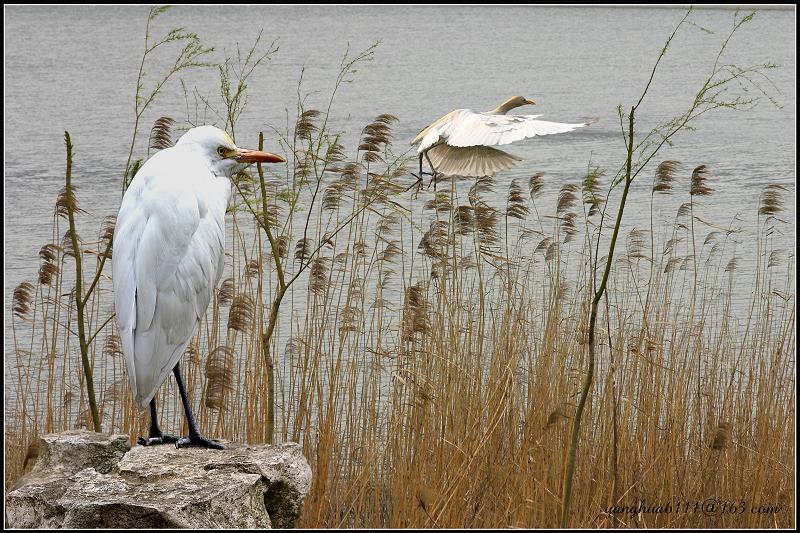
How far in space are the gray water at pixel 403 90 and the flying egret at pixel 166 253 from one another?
2235 mm

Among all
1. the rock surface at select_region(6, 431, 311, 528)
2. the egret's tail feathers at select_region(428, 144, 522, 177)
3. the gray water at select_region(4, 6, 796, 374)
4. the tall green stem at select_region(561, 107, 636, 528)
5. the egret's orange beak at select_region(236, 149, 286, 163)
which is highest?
the gray water at select_region(4, 6, 796, 374)

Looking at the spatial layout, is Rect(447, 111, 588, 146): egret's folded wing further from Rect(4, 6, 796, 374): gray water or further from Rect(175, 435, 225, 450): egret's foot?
Rect(4, 6, 796, 374): gray water

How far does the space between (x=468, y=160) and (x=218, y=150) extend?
734mm

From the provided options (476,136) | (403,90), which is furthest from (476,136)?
(403,90)

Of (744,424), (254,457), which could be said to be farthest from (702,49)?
(254,457)

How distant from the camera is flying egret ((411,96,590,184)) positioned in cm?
254

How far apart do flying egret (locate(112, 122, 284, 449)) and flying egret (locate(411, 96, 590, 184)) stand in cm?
46

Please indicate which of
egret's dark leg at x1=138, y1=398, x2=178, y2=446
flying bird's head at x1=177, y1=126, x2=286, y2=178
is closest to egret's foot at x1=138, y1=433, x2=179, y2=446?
egret's dark leg at x1=138, y1=398, x2=178, y2=446

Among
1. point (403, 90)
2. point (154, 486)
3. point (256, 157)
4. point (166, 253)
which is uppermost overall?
point (403, 90)

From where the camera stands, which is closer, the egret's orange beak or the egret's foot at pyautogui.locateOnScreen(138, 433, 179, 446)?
the egret's orange beak

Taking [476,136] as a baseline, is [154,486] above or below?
below

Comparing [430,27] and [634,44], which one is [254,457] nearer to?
[634,44]

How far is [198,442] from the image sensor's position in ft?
8.66

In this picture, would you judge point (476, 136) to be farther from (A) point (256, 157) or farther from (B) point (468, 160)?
(A) point (256, 157)
